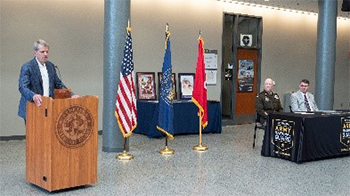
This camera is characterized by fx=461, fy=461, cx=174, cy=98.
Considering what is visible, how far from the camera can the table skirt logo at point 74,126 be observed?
5.34 metres

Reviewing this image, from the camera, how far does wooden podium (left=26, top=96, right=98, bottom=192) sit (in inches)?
208

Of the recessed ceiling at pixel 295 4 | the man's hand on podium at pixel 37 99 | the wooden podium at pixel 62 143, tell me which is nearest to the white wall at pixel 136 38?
the recessed ceiling at pixel 295 4

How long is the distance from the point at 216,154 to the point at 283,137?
1258mm

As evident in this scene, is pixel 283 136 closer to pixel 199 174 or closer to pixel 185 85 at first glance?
pixel 199 174

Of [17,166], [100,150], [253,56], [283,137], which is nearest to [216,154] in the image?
[283,137]

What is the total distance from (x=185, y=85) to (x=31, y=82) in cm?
645

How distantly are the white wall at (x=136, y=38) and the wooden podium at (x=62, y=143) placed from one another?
4047 mm

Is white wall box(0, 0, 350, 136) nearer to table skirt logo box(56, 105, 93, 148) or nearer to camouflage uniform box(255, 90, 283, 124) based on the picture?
camouflage uniform box(255, 90, 283, 124)

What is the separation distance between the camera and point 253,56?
45.3 feet

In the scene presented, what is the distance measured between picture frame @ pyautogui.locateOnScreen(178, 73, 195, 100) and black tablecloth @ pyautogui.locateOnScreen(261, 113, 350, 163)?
4.01m

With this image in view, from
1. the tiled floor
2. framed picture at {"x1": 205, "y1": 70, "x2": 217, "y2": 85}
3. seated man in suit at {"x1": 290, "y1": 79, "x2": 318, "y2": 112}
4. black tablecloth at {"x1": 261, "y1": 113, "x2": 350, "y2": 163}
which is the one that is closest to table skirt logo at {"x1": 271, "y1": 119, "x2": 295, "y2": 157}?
black tablecloth at {"x1": 261, "y1": 113, "x2": 350, "y2": 163}

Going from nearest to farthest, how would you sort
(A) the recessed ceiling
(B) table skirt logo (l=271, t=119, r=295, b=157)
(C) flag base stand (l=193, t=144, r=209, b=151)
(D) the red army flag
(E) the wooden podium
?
(E) the wooden podium, (B) table skirt logo (l=271, t=119, r=295, b=157), (C) flag base stand (l=193, t=144, r=209, b=151), (D) the red army flag, (A) the recessed ceiling

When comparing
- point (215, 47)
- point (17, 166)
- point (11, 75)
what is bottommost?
point (17, 166)

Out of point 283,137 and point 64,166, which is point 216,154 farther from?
point 64,166
